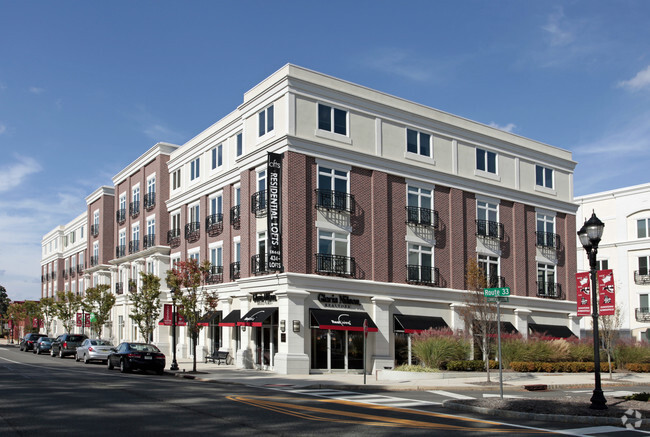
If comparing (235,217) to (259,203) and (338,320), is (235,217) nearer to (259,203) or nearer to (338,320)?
(259,203)

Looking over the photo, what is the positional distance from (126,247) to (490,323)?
3491 centimetres

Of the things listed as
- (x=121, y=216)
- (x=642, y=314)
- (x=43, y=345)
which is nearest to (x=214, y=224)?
(x=121, y=216)

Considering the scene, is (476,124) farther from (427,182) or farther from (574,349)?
(574,349)

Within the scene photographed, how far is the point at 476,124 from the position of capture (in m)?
42.9

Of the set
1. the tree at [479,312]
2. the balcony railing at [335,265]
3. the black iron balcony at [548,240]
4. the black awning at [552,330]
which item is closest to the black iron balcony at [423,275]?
the tree at [479,312]

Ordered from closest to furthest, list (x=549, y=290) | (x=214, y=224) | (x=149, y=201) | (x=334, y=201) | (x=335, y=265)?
(x=335, y=265) < (x=334, y=201) < (x=214, y=224) < (x=549, y=290) < (x=149, y=201)

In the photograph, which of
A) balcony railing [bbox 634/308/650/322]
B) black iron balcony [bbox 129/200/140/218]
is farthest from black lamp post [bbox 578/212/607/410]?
black iron balcony [bbox 129/200/140/218]

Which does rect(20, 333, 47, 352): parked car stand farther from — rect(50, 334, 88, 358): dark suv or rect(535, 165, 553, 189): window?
rect(535, 165, 553, 189): window

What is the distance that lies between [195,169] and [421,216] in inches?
652

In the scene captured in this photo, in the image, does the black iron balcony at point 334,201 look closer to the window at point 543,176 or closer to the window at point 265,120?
the window at point 265,120

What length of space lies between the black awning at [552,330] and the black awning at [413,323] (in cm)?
874

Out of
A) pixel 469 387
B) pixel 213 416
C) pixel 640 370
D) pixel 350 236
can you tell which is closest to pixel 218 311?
pixel 350 236

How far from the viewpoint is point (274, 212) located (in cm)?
3338

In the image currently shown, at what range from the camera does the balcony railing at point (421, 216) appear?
1521 inches
